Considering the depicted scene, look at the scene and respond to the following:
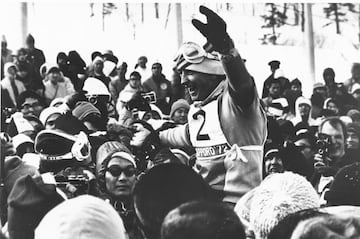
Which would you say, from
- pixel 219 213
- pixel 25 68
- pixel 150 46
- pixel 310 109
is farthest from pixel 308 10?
pixel 25 68

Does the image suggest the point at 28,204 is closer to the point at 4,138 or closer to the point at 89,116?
the point at 4,138

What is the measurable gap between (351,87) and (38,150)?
117cm

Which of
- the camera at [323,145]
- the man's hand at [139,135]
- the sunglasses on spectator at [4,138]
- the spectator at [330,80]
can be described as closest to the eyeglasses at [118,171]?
the man's hand at [139,135]

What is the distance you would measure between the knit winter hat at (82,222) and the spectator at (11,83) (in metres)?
0.40

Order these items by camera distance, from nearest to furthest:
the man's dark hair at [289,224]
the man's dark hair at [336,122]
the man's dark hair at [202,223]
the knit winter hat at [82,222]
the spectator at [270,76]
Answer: the knit winter hat at [82,222] < the man's dark hair at [202,223] < the man's dark hair at [289,224] < the spectator at [270,76] < the man's dark hair at [336,122]

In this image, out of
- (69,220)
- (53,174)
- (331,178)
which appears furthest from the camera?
(331,178)

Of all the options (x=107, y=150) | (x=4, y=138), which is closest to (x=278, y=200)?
(x=107, y=150)

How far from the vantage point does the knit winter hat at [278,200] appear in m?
2.36

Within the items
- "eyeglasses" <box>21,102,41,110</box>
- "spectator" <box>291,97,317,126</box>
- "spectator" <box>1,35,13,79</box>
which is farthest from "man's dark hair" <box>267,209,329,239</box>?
"spectator" <box>1,35,13,79</box>

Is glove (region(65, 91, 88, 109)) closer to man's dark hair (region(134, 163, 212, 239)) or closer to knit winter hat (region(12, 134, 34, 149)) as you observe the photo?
knit winter hat (region(12, 134, 34, 149))

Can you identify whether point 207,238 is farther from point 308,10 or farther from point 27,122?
point 308,10

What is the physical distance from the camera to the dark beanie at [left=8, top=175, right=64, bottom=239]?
7.27 ft

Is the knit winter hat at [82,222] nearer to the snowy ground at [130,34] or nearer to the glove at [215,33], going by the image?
the snowy ground at [130,34]

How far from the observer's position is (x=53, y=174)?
2277 mm
